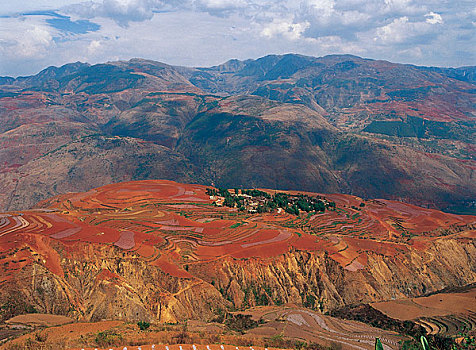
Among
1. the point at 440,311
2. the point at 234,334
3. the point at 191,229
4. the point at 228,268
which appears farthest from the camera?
the point at 191,229

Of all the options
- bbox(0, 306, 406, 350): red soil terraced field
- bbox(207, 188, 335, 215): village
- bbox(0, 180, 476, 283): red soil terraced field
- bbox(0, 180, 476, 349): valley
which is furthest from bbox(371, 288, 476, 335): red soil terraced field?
bbox(207, 188, 335, 215): village

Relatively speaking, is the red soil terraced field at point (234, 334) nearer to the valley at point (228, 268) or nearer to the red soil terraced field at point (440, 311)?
the valley at point (228, 268)

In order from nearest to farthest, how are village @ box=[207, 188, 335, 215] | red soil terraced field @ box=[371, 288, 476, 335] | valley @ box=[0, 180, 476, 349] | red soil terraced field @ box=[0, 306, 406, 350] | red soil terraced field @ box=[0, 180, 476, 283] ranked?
1. red soil terraced field @ box=[0, 306, 406, 350]
2. red soil terraced field @ box=[371, 288, 476, 335]
3. valley @ box=[0, 180, 476, 349]
4. red soil terraced field @ box=[0, 180, 476, 283]
5. village @ box=[207, 188, 335, 215]

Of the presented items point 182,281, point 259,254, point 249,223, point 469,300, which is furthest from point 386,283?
point 182,281

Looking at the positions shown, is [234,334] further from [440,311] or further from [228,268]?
[440,311]

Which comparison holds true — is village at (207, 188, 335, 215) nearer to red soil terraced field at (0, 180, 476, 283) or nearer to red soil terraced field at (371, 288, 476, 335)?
red soil terraced field at (0, 180, 476, 283)

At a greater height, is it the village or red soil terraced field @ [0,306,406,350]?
red soil terraced field @ [0,306,406,350]

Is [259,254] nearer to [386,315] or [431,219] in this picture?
[386,315]

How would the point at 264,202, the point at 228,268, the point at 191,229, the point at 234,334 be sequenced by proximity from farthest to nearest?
the point at 264,202
the point at 191,229
the point at 228,268
the point at 234,334

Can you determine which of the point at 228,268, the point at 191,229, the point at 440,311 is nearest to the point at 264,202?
the point at 191,229
